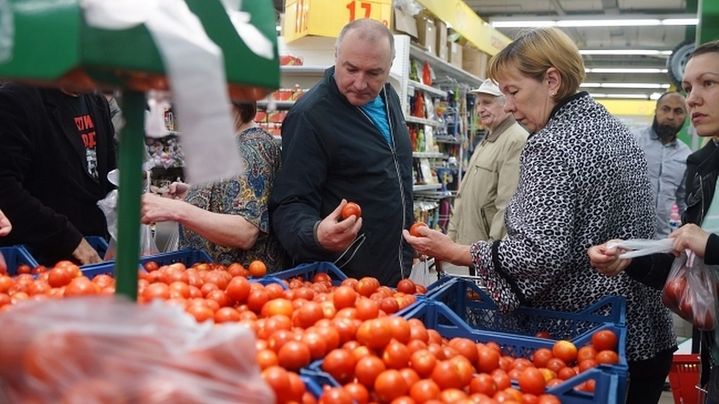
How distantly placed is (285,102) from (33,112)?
348 centimetres

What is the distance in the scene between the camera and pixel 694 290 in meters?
2.32

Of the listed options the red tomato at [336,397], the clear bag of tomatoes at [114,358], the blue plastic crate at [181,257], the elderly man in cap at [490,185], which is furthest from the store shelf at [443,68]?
the clear bag of tomatoes at [114,358]

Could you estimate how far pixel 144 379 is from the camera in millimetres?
904

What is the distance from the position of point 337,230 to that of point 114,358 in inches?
62.1

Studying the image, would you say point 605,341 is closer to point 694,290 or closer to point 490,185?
point 694,290

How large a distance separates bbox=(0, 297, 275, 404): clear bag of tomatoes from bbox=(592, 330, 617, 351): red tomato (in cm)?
117

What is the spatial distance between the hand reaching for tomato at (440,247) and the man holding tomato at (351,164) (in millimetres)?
313

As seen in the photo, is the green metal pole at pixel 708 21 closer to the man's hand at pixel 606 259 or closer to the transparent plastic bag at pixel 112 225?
the man's hand at pixel 606 259

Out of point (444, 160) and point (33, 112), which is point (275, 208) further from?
point (444, 160)

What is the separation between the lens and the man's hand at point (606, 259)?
2.05m

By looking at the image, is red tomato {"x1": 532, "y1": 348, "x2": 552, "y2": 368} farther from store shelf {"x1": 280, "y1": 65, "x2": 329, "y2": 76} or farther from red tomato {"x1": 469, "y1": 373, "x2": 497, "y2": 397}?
store shelf {"x1": 280, "y1": 65, "x2": 329, "y2": 76}

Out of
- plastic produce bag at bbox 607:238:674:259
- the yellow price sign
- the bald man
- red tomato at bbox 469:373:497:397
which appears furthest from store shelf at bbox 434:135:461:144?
red tomato at bbox 469:373:497:397

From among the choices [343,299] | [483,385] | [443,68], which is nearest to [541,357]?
[483,385]

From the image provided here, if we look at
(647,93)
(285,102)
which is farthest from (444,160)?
(647,93)
